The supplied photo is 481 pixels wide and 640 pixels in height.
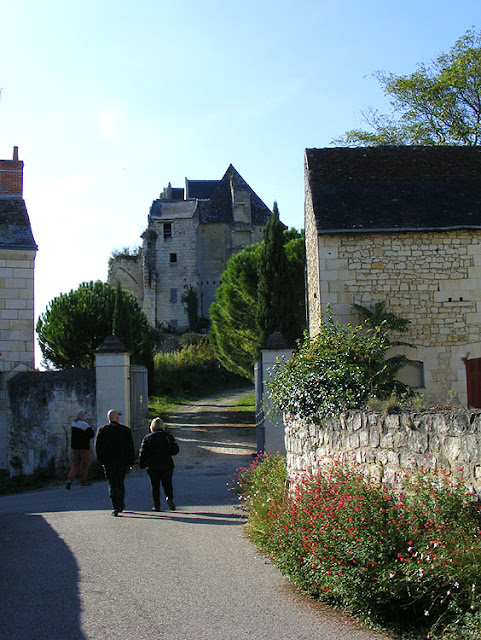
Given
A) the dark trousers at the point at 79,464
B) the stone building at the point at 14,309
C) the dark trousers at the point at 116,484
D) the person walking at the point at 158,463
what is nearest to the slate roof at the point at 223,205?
A: the stone building at the point at 14,309

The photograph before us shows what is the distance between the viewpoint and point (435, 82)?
2644 cm

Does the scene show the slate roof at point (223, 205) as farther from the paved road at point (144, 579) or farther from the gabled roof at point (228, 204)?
the paved road at point (144, 579)

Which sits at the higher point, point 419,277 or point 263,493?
point 419,277

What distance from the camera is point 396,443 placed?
6094 millimetres

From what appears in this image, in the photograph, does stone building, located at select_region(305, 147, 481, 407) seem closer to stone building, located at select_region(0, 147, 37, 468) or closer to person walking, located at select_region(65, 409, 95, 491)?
person walking, located at select_region(65, 409, 95, 491)

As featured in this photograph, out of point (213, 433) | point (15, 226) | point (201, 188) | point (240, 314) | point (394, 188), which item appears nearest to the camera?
point (15, 226)

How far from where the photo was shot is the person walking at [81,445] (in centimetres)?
1210

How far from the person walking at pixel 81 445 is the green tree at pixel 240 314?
46.6 ft

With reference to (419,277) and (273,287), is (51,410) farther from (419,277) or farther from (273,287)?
(273,287)

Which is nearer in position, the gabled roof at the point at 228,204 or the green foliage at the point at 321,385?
the green foliage at the point at 321,385

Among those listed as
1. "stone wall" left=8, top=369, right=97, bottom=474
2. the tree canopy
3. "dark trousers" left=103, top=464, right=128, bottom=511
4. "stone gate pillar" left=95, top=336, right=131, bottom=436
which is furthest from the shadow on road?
the tree canopy

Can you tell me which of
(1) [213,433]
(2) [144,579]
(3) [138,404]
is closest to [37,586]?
(2) [144,579]

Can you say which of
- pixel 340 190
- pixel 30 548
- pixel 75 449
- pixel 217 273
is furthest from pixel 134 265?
pixel 30 548

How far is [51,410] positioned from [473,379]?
28.3 ft
